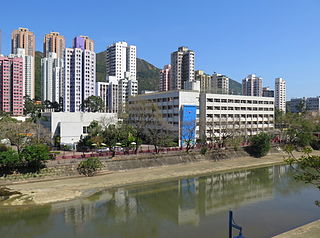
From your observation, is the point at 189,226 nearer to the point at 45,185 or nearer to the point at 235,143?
the point at 45,185

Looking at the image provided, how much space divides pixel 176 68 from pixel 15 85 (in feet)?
187

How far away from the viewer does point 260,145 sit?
51500 millimetres

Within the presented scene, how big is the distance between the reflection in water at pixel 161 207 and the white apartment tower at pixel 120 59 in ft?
287

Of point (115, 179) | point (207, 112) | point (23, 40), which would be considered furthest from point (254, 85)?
point (115, 179)

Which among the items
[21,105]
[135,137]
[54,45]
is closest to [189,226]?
[135,137]

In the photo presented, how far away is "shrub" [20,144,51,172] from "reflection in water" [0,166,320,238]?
694 cm

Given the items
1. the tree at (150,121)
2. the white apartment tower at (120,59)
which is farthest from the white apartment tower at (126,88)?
the tree at (150,121)

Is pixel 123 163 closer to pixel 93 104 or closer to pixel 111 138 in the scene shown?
pixel 111 138

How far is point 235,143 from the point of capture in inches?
1945

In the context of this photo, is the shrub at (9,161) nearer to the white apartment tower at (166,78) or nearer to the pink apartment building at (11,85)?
the pink apartment building at (11,85)

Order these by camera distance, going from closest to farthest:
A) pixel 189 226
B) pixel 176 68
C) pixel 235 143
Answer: pixel 189 226 < pixel 235 143 < pixel 176 68

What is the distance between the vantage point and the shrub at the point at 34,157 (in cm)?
2955

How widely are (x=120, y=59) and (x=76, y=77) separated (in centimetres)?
3259

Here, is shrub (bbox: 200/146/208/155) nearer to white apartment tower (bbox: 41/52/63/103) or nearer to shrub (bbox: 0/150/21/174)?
shrub (bbox: 0/150/21/174)
